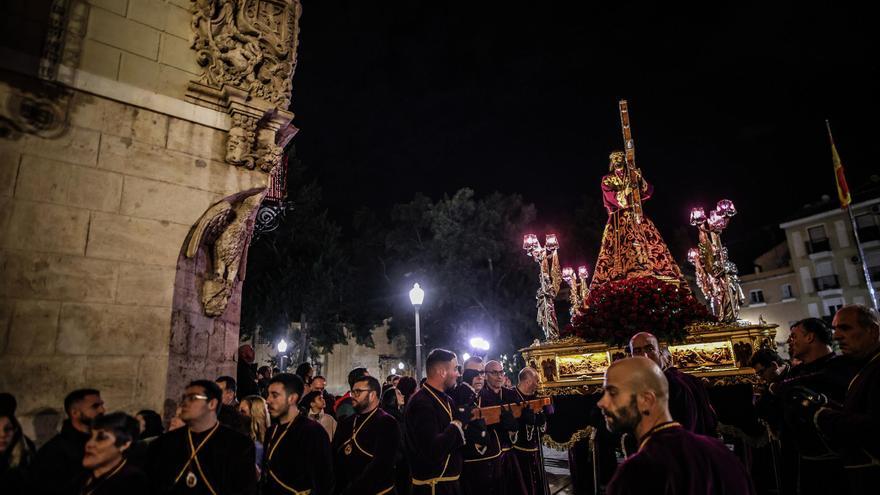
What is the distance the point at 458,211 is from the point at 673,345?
25.9m

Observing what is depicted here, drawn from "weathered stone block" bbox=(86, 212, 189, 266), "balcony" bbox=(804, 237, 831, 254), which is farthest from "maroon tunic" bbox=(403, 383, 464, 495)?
"balcony" bbox=(804, 237, 831, 254)

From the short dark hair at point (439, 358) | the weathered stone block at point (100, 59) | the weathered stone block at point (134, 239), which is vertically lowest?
the short dark hair at point (439, 358)

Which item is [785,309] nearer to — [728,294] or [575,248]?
[575,248]

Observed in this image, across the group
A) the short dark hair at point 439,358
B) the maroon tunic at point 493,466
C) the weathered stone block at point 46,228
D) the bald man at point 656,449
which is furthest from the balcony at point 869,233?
the weathered stone block at point 46,228

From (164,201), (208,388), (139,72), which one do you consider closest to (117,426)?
(208,388)

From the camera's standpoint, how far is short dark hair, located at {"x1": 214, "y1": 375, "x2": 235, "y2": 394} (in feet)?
17.2

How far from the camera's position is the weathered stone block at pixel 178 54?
5.42 m

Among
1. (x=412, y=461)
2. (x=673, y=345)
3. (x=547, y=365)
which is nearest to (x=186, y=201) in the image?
(x=412, y=461)

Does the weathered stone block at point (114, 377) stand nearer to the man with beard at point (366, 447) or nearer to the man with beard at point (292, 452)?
the man with beard at point (292, 452)

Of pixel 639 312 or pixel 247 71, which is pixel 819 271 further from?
pixel 247 71

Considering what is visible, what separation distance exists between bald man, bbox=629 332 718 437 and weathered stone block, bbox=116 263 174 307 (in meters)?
4.85

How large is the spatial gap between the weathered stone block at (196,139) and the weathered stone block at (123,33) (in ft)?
2.78

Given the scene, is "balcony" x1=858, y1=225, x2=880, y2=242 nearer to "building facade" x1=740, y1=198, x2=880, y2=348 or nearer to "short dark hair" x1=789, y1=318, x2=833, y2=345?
"building facade" x1=740, y1=198, x2=880, y2=348

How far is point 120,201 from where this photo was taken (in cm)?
480
